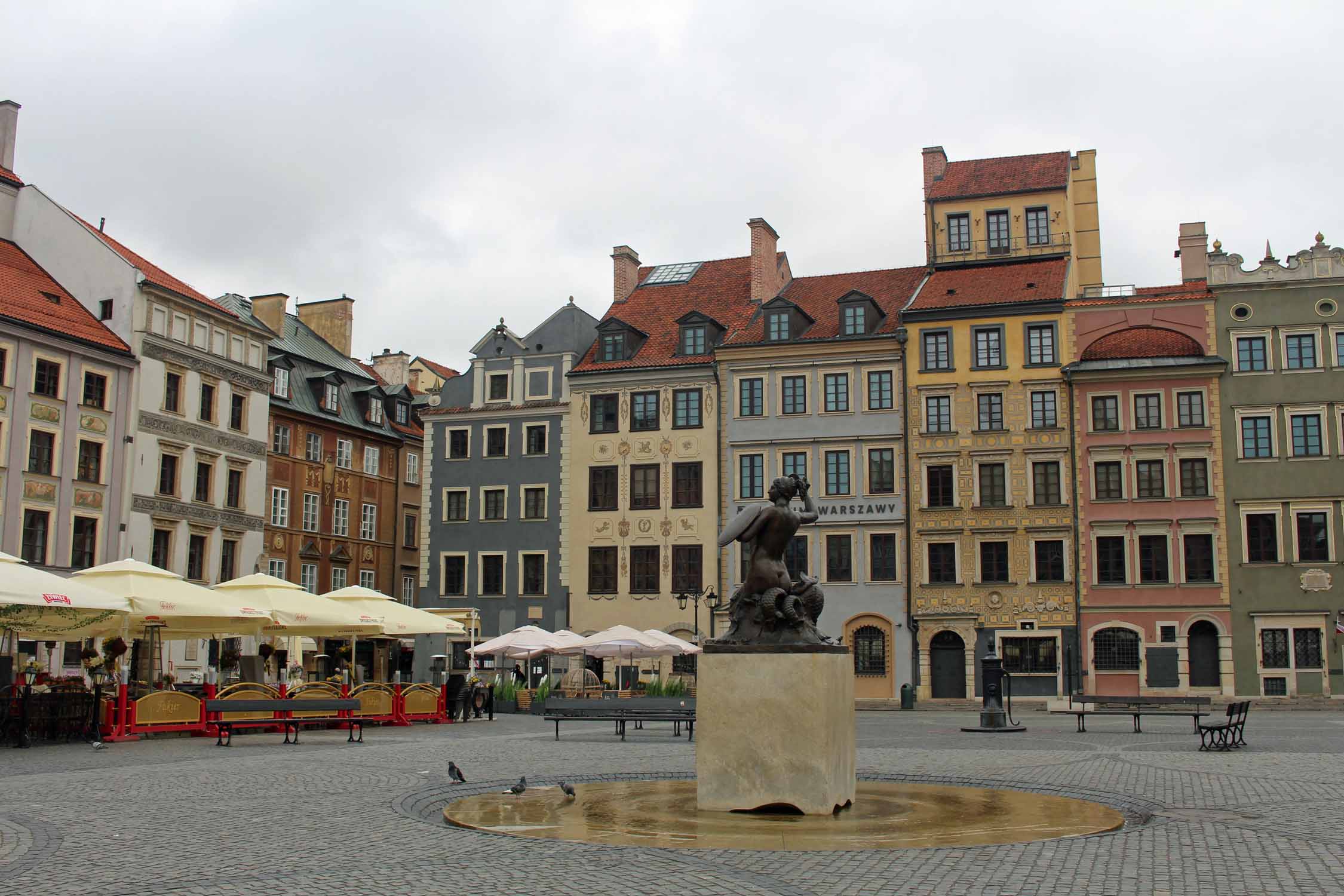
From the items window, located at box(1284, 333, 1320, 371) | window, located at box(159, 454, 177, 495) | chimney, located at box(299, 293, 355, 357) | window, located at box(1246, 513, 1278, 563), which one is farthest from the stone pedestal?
chimney, located at box(299, 293, 355, 357)

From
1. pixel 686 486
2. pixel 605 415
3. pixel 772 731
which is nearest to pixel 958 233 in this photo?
pixel 686 486

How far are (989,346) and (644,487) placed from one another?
1249cm

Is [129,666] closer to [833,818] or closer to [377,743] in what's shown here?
[377,743]

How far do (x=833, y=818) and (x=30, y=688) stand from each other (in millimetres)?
15629

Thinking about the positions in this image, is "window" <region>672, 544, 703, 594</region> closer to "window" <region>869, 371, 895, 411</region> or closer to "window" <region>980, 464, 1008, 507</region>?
"window" <region>869, 371, 895, 411</region>

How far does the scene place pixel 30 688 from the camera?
847 inches

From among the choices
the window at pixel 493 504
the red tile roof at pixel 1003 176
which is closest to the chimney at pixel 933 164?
the red tile roof at pixel 1003 176

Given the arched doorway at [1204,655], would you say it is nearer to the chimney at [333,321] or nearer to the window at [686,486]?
the window at [686,486]

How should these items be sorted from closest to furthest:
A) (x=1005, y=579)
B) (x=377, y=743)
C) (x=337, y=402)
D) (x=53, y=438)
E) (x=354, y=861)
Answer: (x=354, y=861) < (x=377, y=743) < (x=53, y=438) < (x=1005, y=579) < (x=337, y=402)

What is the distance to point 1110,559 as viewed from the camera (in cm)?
4138

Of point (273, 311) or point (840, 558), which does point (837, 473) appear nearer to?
point (840, 558)

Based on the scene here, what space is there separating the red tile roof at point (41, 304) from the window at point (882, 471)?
23021 mm

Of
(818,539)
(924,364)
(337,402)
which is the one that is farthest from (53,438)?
(924,364)

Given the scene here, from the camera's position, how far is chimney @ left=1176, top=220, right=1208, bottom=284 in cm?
4309
